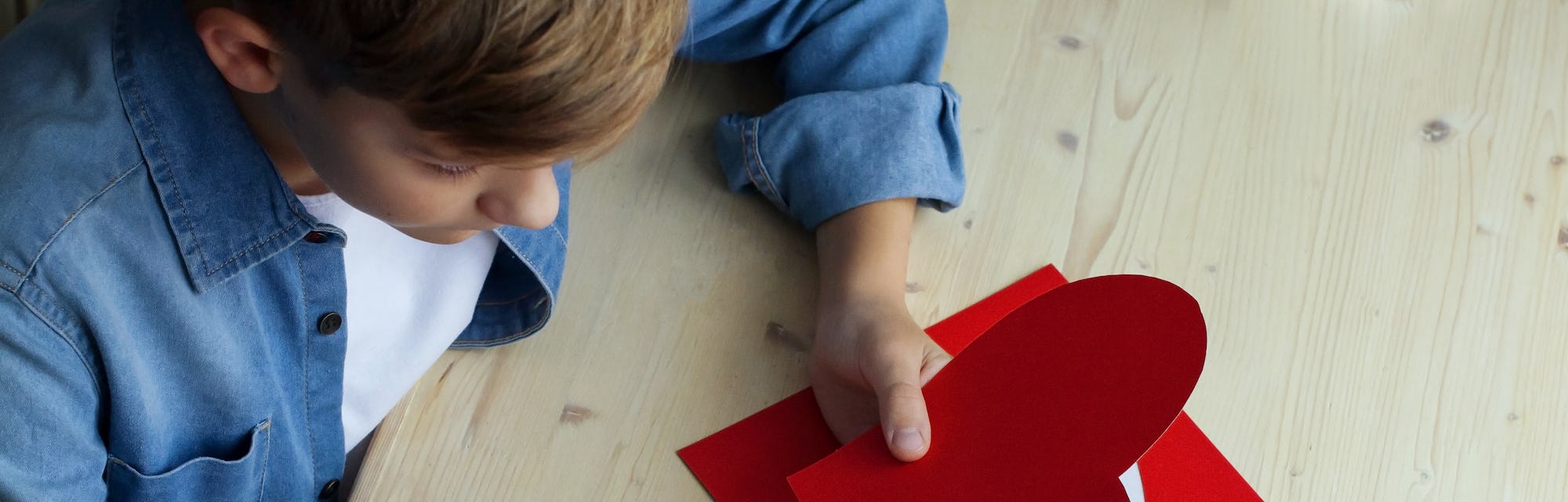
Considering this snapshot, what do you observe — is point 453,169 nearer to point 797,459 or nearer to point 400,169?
point 400,169

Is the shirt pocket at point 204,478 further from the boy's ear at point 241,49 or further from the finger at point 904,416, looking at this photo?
the finger at point 904,416

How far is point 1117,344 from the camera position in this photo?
0.63 m

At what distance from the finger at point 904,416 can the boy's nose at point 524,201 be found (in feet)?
0.72

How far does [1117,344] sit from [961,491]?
0.37ft

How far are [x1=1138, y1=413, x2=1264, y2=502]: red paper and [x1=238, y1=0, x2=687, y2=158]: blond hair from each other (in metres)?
0.39

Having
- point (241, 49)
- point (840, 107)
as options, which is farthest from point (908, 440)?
point (241, 49)

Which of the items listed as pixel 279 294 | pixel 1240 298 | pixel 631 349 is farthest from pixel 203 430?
pixel 1240 298

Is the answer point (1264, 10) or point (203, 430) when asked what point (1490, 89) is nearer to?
point (1264, 10)

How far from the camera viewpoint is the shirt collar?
58cm

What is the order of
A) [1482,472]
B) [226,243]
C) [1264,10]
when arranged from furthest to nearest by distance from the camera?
[1264,10], [1482,472], [226,243]

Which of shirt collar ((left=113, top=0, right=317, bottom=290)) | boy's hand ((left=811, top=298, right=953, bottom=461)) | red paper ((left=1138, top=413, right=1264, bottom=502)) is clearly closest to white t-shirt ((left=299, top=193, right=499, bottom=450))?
shirt collar ((left=113, top=0, right=317, bottom=290))

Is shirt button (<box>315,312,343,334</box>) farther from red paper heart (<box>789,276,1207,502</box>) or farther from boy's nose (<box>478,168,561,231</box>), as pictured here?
red paper heart (<box>789,276,1207,502</box>)

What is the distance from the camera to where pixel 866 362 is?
719mm

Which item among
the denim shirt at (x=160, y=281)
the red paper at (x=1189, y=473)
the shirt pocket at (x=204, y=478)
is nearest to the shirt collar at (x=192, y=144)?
the denim shirt at (x=160, y=281)
